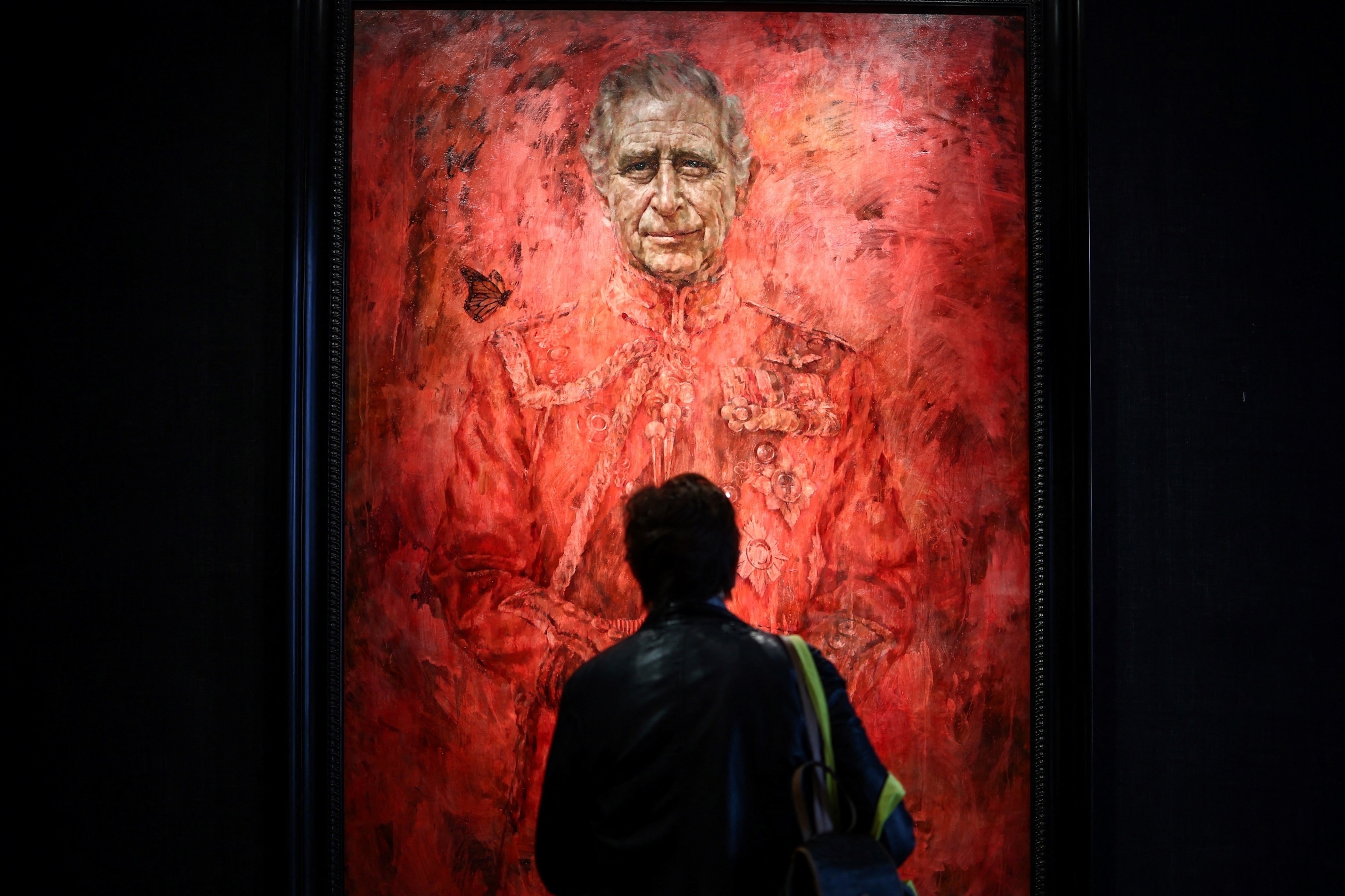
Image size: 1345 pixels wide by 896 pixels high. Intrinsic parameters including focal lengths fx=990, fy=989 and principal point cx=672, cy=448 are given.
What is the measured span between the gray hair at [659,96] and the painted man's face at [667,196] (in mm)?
19

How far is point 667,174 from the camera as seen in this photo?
242 cm

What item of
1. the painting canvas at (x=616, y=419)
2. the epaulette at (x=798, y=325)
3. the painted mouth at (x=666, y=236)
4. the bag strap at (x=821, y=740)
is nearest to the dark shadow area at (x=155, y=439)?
the painting canvas at (x=616, y=419)

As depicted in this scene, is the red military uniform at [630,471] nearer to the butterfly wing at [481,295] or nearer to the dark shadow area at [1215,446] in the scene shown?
the butterfly wing at [481,295]

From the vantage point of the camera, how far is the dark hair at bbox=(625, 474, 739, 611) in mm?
1813

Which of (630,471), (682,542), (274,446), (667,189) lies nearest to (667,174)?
(667,189)

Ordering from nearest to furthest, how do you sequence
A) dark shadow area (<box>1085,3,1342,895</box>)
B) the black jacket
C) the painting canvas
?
the black jacket < the painting canvas < dark shadow area (<box>1085,3,1342,895</box>)

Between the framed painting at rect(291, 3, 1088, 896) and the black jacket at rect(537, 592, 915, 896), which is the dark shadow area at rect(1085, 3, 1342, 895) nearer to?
the framed painting at rect(291, 3, 1088, 896)

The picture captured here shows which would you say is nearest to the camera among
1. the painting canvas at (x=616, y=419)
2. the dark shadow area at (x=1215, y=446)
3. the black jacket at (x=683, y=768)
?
the black jacket at (x=683, y=768)

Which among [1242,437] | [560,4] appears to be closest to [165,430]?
[560,4]

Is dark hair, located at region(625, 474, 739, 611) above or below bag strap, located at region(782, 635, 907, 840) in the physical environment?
above

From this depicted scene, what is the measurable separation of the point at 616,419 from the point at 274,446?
85cm

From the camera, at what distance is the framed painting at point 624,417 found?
2398 millimetres

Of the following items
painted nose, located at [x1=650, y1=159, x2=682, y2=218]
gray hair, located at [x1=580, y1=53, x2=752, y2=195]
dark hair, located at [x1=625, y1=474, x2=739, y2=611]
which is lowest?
dark hair, located at [x1=625, y1=474, x2=739, y2=611]

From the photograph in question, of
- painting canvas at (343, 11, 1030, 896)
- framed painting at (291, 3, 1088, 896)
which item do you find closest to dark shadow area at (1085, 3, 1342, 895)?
framed painting at (291, 3, 1088, 896)
